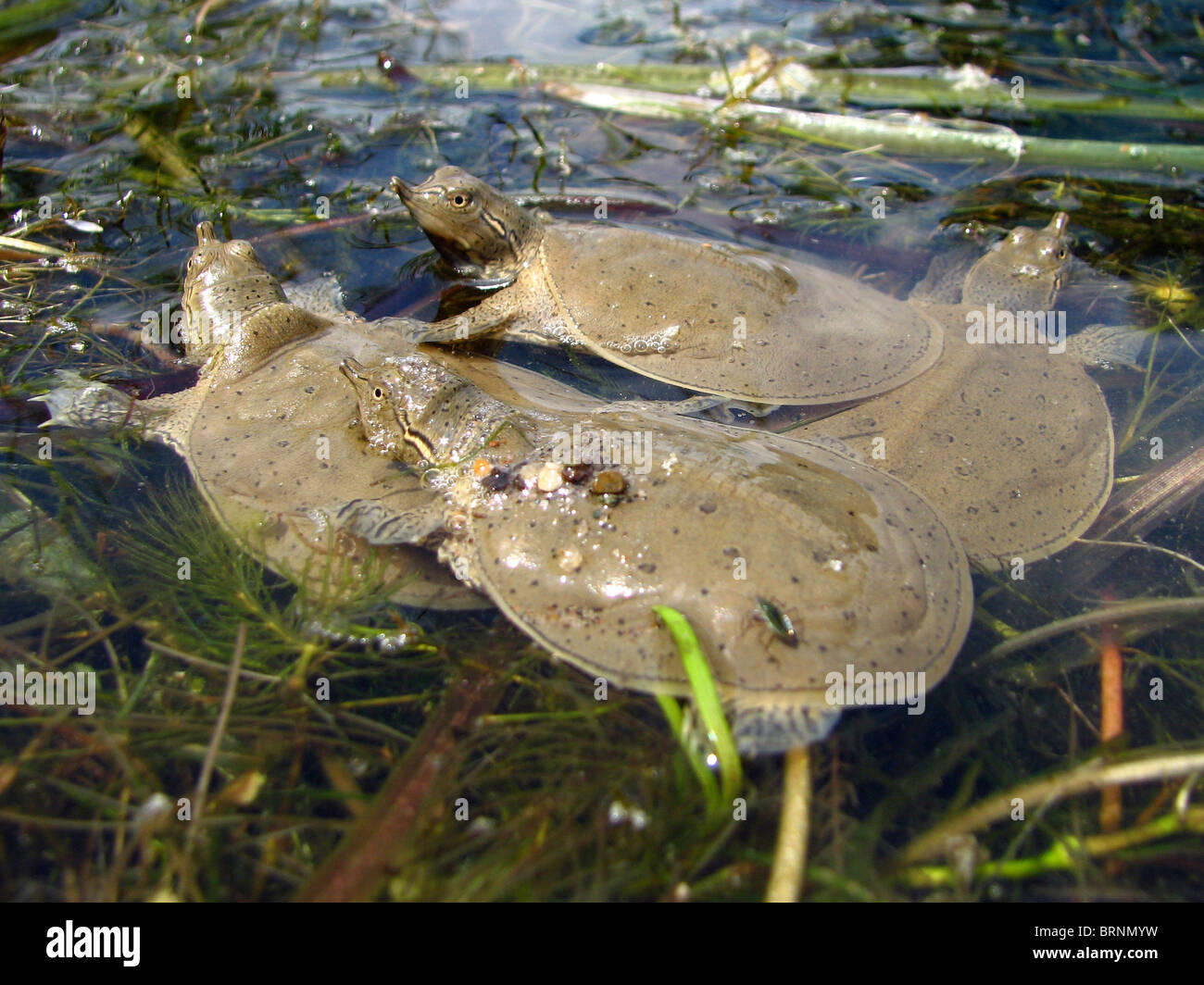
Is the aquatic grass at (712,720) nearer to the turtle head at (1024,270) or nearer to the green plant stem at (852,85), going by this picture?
the turtle head at (1024,270)

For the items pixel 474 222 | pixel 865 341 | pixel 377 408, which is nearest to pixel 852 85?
pixel 865 341

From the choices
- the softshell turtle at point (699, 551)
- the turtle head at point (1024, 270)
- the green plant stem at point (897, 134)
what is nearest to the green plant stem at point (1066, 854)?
Result: the softshell turtle at point (699, 551)

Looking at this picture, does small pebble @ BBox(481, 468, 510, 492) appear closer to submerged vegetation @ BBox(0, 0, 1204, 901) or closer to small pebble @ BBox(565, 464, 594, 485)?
small pebble @ BBox(565, 464, 594, 485)

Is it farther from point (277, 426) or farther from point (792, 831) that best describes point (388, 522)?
point (792, 831)

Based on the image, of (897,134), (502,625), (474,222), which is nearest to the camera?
(502,625)
